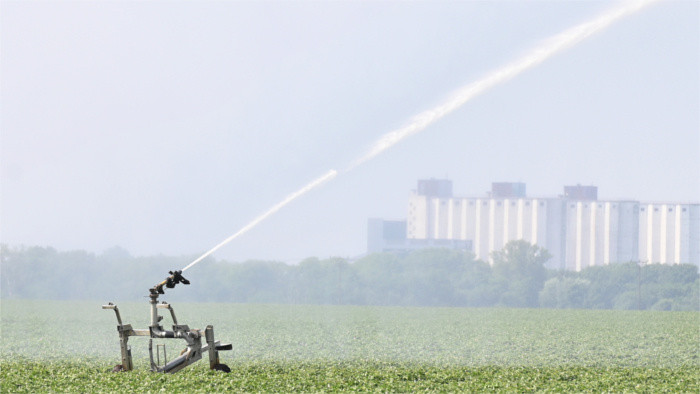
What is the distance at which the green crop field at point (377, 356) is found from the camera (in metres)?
15.9

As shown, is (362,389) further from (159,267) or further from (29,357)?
(159,267)

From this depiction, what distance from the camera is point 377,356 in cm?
2559

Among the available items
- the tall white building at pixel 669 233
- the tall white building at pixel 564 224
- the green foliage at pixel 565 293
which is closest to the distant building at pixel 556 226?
the tall white building at pixel 564 224

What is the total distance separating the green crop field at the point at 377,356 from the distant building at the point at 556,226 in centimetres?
4945

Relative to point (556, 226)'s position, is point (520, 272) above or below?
below

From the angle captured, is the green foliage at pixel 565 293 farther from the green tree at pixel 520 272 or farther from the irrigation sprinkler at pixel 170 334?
the irrigation sprinkler at pixel 170 334

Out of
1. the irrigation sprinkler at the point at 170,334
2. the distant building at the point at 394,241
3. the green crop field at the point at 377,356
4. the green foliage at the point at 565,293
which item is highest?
the distant building at the point at 394,241

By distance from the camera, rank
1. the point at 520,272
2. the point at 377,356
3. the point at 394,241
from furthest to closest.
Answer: the point at 394,241
the point at 520,272
the point at 377,356

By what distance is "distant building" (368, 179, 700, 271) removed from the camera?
4075 inches

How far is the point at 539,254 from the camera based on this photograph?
100m

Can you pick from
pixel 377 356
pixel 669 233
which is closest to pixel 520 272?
pixel 669 233

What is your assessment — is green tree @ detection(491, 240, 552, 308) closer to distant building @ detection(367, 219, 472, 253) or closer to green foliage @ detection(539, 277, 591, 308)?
green foliage @ detection(539, 277, 591, 308)

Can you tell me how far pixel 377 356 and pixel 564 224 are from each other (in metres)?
85.1

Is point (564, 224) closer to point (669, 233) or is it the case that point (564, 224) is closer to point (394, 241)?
point (669, 233)
